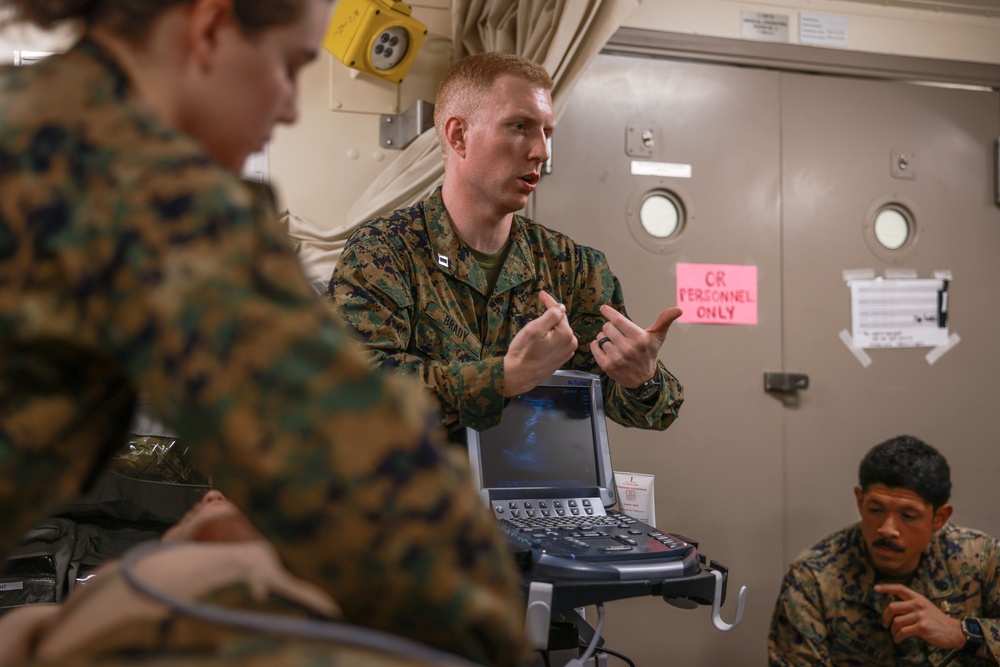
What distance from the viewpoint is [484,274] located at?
1.79 metres

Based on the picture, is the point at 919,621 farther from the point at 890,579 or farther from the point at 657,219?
the point at 657,219

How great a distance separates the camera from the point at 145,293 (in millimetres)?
520

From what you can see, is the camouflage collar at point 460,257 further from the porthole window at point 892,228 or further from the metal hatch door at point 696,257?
the porthole window at point 892,228

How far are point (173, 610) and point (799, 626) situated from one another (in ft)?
6.29

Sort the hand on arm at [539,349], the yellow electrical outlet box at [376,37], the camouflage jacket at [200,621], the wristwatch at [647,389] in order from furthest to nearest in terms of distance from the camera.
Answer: the yellow electrical outlet box at [376,37] < the wristwatch at [647,389] < the hand on arm at [539,349] < the camouflage jacket at [200,621]

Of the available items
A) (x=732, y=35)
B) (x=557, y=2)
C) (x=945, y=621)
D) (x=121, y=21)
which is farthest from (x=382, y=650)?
(x=732, y=35)

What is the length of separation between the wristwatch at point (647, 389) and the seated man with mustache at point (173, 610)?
43.8 inches

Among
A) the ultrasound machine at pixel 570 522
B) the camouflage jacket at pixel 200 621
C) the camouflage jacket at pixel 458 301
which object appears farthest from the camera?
the camouflage jacket at pixel 458 301

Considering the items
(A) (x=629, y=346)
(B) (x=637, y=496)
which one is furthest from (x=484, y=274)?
(B) (x=637, y=496)

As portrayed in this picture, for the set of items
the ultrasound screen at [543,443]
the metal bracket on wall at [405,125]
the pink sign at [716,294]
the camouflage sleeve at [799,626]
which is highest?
the metal bracket on wall at [405,125]

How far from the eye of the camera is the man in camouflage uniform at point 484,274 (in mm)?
1605

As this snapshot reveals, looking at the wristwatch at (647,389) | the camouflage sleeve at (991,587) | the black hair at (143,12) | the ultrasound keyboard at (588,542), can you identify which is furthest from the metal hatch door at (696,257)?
the black hair at (143,12)

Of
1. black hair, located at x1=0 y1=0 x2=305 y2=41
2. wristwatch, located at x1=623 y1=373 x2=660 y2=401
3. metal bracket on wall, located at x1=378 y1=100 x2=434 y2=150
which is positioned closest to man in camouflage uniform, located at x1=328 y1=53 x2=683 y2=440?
wristwatch, located at x1=623 y1=373 x2=660 y2=401

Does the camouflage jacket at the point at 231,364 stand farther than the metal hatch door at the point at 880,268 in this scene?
No
